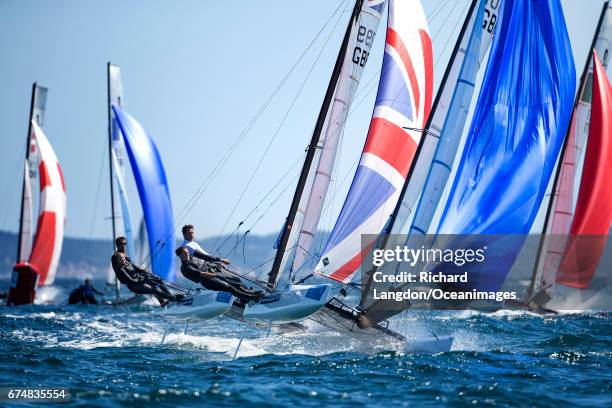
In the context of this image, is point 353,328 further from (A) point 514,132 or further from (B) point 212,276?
(A) point 514,132

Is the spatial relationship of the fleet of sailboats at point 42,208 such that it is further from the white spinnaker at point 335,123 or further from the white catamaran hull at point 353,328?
the white catamaran hull at point 353,328

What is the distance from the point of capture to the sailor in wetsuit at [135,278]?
14164 millimetres

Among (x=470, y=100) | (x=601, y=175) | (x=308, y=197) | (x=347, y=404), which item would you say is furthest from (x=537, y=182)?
(x=601, y=175)

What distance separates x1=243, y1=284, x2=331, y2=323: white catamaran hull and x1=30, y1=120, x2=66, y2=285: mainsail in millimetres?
17487

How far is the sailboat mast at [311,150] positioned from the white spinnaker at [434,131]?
2314 millimetres

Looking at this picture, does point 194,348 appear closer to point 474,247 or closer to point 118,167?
point 474,247

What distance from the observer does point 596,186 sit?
19016 mm

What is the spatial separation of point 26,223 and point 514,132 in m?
19.7

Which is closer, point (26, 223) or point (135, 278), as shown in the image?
point (135, 278)

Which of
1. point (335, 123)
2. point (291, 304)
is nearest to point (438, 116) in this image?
point (335, 123)

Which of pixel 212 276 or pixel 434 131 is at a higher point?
pixel 434 131

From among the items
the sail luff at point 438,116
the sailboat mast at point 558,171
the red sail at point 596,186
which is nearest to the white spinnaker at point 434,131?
the sail luff at point 438,116

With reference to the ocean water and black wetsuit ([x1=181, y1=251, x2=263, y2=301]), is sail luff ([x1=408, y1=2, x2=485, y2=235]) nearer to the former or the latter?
the ocean water

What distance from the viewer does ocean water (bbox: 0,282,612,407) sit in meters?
9.20
